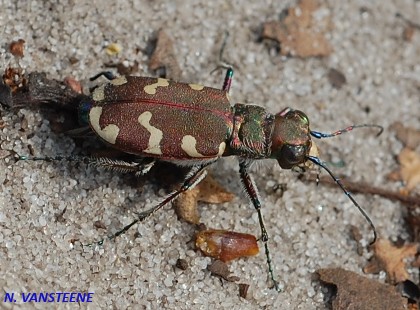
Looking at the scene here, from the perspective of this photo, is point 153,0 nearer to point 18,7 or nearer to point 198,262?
point 18,7

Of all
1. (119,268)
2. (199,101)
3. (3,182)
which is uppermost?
(199,101)

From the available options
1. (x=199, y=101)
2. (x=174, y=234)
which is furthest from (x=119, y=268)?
(x=199, y=101)

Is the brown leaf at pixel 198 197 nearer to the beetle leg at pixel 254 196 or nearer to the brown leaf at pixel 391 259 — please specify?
the beetle leg at pixel 254 196

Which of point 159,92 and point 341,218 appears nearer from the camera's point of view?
point 159,92

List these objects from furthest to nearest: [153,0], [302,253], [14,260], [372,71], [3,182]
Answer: [372,71] → [153,0] → [302,253] → [3,182] → [14,260]

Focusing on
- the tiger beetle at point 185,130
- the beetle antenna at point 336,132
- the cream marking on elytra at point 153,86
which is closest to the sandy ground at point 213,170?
the tiger beetle at point 185,130

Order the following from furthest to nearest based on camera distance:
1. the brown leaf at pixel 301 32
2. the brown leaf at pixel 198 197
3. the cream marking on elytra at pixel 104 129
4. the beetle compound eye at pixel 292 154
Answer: the brown leaf at pixel 301 32, the brown leaf at pixel 198 197, the beetle compound eye at pixel 292 154, the cream marking on elytra at pixel 104 129
